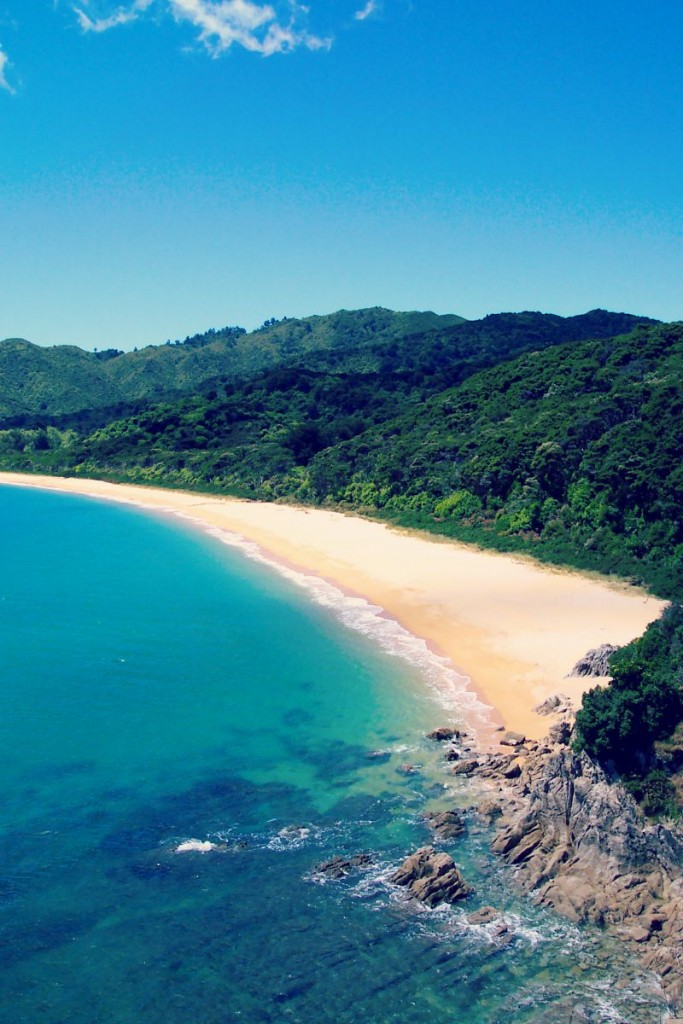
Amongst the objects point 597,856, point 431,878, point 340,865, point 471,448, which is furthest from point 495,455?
point 431,878

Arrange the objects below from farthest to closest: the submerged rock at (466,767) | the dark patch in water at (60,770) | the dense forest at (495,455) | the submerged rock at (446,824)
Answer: the dense forest at (495,455) → the submerged rock at (466,767) → the dark patch in water at (60,770) → the submerged rock at (446,824)

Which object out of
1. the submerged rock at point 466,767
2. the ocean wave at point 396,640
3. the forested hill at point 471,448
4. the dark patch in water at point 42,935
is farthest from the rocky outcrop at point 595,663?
the dark patch in water at point 42,935

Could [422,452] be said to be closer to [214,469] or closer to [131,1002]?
[214,469]

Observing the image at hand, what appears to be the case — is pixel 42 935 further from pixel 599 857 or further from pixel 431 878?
pixel 599 857

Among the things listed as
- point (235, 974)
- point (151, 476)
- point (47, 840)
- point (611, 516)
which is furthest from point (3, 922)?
point (151, 476)

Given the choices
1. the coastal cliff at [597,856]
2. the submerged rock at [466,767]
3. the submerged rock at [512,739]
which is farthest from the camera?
the submerged rock at [512,739]

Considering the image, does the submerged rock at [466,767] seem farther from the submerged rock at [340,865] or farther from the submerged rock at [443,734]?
the submerged rock at [340,865]
